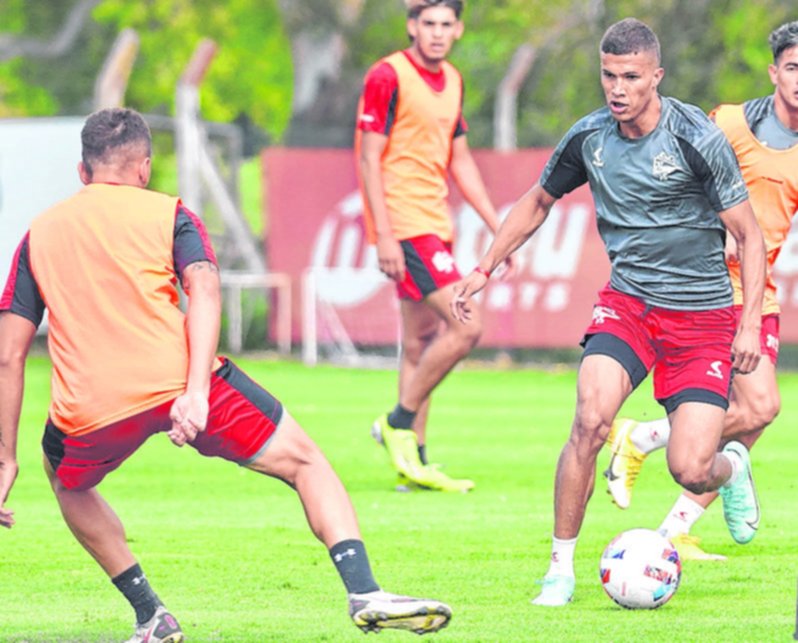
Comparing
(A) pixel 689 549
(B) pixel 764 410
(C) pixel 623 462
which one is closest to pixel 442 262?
(C) pixel 623 462

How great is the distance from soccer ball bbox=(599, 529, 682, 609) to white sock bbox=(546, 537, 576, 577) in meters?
0.14

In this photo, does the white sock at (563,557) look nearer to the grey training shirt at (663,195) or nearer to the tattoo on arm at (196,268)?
the grey training shirt at (663,195)

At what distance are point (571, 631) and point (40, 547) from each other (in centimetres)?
327

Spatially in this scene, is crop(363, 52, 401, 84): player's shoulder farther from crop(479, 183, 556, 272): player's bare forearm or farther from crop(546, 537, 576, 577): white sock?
crop(546, 537, 576, 577): white sock

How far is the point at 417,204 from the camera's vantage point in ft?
37.4

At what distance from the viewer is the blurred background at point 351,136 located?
21.8m

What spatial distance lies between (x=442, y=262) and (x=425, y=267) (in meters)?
0.10

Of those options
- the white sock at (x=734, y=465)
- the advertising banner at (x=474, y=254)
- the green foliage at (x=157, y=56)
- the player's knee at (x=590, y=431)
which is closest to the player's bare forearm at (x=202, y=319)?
the player's knee at (x=590, y=431)

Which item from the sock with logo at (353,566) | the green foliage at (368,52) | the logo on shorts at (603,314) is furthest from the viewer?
the green foliage at (368,52)

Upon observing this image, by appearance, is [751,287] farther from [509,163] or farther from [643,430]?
[509,163]

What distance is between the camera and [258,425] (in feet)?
21.0

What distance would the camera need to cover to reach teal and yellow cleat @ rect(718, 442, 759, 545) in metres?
8.19

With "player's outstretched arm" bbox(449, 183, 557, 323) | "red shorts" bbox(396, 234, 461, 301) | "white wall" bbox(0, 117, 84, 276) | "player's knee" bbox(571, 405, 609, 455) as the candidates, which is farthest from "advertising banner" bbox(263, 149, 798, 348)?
"player's knee" bbox(571, 405, 609, 455)

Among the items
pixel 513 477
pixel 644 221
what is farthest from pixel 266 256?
pixel 644 221
